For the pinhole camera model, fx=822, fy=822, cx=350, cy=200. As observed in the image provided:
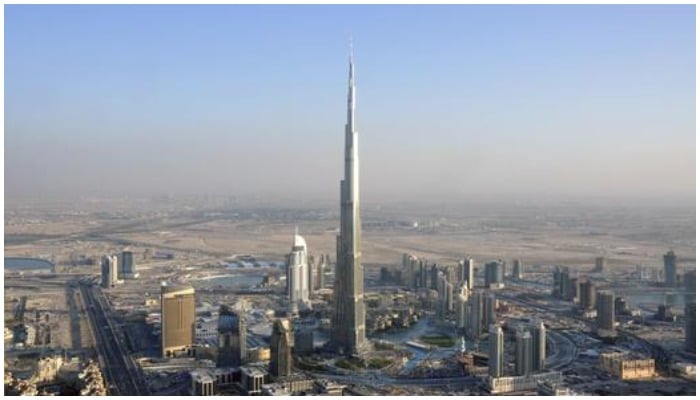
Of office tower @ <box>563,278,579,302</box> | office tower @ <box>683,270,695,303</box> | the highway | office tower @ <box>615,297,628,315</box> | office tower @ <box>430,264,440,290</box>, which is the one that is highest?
office tower @ <box>683,270,695,303</box>

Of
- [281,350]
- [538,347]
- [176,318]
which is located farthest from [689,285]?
[176,318]

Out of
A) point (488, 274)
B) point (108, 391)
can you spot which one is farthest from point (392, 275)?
point (108, 391)

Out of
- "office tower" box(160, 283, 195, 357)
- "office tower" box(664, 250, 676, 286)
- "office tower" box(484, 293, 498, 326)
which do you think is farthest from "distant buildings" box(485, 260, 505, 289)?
"office tower" box(160, 283, 195, 357)

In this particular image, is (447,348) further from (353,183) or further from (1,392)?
(1,392)

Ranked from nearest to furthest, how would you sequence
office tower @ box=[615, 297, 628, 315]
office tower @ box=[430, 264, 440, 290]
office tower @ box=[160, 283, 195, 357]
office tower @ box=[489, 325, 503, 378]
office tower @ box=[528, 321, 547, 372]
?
office tower @ box=[489, 325, 503, 378] < office tower @ box=[528, 321, 547, 372] < office tower @ box=[160, 283, 195, 357] < office tower @ box=[615, 297, 628, 315] < office tower @ box=[430, 264, 440, 290]

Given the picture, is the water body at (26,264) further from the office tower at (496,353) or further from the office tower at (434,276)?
the office tower at (496,353)

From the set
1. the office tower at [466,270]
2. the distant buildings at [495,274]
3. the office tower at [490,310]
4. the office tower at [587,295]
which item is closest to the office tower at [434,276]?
the office tower at [466,270]

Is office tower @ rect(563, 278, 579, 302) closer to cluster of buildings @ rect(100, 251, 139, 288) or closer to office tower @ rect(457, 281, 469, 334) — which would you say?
office tower @ rect(457, 281, 469, 334)
